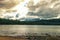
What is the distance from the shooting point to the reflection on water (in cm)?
525

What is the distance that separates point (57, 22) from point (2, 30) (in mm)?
1875

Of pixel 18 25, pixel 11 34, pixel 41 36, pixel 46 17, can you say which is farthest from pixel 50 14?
pixel 11 34

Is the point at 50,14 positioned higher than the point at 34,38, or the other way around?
the point at 50,14

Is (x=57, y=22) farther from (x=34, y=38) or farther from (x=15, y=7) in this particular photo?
(x=15, y=7)

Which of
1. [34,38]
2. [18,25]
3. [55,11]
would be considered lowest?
[34,38]

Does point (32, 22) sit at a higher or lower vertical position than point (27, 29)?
higher

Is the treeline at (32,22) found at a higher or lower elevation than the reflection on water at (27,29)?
higher

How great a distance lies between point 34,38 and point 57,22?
93 centimetres

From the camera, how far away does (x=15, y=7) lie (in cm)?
545

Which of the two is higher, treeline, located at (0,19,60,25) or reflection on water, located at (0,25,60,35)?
treeline, located at (0,19,60,25)

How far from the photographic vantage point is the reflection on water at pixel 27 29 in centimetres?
525

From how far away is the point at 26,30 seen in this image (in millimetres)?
5316

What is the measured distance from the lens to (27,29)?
17.4 ft

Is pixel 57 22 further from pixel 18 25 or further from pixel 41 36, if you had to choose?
pixel 18 25
